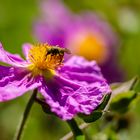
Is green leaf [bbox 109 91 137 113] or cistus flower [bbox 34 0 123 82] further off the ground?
green leaf [bbox 109 91 137 113]

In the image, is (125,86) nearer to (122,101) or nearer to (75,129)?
(122,101)

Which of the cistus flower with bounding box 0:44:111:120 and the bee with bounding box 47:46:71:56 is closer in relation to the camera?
the cistus flower with bounding box 0:44:111:120

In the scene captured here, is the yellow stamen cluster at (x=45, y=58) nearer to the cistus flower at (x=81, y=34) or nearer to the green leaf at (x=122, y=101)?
the green leaf at (x=122, y=101)

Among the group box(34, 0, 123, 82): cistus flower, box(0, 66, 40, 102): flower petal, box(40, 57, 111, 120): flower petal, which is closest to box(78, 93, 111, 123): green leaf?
box(40, 57, 111, 120): flower petal

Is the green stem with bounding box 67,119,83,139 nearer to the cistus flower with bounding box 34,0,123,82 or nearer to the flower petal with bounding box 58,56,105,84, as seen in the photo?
the flower petal with bounding box 58,56,105,84

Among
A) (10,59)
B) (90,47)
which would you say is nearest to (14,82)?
(10,59)

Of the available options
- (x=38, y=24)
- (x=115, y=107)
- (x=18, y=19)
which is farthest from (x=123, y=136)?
(x=18, y=19)

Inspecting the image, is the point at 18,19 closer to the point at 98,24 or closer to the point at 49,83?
the point at 98,24

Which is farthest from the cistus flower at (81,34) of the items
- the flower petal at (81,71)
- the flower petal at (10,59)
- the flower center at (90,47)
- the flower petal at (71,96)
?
the flower petal at (71,96)
